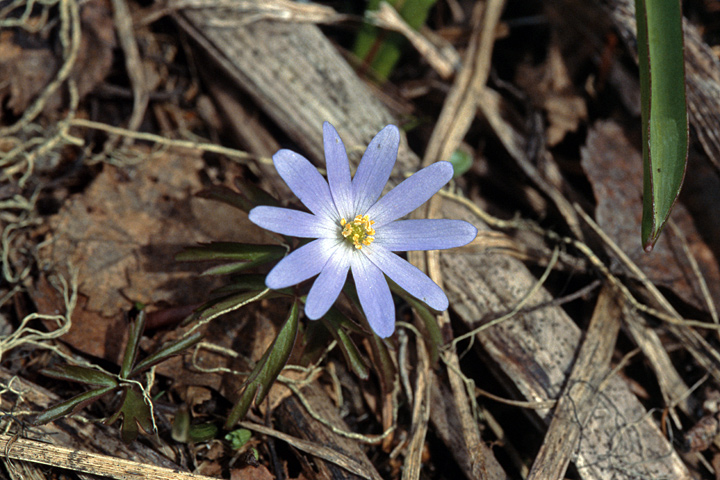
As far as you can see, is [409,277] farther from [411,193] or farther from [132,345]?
[132,345]

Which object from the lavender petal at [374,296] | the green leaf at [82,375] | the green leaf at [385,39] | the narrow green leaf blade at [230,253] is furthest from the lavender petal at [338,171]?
the green leaf at [385,39]

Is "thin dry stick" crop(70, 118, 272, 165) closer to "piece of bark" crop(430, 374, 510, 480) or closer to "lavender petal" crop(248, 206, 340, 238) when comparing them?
"lavender petal" crop(248, 206, 340, 238)

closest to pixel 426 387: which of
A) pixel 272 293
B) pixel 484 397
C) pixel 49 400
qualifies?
pixel 484 397

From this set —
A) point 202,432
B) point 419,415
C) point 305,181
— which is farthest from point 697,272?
point 202,432

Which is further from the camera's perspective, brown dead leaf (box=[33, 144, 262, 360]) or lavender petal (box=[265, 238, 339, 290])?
brown dead leaf (box=[33, 144, 262, 360])

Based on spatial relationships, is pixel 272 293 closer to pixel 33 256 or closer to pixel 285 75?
pixel 33 256

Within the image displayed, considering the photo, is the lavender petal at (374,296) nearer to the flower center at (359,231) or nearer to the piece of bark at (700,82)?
the flower center at (359,231)

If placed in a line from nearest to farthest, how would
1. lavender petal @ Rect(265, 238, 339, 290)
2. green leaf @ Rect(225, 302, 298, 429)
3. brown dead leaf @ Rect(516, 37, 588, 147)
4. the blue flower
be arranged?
lavender petal @ Rect(265, 238, 339, 290) < the blue flower < green leaf @ Rect(225, 302, 298, 429) < brown dead leaf @ Rect(516, 37, 588, 147)

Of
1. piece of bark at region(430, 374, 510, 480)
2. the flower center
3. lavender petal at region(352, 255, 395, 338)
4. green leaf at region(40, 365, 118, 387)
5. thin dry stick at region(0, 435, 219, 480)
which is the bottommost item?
thin dry stick at region(0, 435, 219, 480)

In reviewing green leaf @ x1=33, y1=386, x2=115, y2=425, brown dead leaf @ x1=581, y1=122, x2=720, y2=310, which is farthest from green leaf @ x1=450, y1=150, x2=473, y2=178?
green leaf @ x1=33, y1=386, x2=115, y2=425
